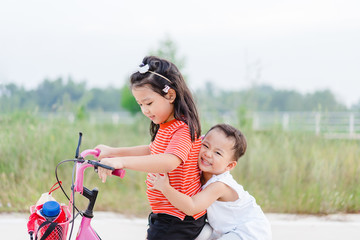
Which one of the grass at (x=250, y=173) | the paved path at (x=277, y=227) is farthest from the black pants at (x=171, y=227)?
the grass at (x=250, y=173)

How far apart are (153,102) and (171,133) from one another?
174 mm

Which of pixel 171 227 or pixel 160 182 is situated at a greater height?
pixel 160 182

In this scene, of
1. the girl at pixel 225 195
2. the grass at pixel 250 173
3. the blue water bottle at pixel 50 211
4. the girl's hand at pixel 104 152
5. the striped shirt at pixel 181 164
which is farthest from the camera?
the grass at pixel 250 173

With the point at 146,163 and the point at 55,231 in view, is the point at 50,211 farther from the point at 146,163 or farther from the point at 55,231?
the point at 146,163

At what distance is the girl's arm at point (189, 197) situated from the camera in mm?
2049

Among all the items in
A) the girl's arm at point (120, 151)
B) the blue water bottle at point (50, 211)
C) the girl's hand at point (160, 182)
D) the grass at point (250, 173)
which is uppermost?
the girl's arm at point (120, 151)

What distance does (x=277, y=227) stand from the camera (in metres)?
3.93

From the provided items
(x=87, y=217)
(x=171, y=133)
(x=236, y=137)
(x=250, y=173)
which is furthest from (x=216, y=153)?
(x=250, y=173)

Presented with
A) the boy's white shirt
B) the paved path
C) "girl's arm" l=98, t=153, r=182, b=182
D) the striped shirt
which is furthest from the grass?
"girl's arm" l=98, t=153, r=182, b=182

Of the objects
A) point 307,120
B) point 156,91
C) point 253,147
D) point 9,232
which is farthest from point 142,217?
point 307,120

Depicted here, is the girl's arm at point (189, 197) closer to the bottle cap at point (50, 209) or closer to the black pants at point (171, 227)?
the black pants at point (171, 227)

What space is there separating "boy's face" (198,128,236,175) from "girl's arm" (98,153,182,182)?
0.25 meters

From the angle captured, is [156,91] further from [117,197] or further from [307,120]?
[307,120]

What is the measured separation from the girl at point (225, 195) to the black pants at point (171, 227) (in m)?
0.12
